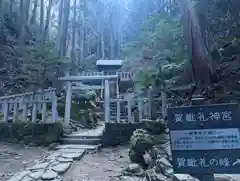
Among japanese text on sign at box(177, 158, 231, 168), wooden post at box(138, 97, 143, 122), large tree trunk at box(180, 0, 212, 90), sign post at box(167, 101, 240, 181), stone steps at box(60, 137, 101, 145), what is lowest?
stone steps at box(60, 137, 101, 145)

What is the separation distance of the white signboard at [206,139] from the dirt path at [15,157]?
12.1ft

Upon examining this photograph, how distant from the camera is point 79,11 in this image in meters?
22.0

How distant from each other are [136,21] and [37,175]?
21.2 metres

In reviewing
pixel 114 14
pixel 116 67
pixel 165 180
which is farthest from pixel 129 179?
pixel 114 14

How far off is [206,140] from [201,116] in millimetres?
234

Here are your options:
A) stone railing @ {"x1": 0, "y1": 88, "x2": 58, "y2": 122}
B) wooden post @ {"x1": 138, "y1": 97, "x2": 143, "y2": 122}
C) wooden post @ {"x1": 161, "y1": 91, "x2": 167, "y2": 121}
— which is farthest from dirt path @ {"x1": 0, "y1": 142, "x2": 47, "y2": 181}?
wooden post @ {"x1": 161, "y1": 91, "x2": 167, "y2": 121}

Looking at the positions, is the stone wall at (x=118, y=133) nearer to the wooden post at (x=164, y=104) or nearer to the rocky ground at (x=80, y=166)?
the rocky ground at (x=80, y=166)

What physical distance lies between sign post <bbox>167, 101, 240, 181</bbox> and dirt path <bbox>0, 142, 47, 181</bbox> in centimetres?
371

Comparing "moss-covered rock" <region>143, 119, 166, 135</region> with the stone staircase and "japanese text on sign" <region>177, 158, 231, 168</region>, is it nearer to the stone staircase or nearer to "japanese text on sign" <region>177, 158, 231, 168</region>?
the stone staircase

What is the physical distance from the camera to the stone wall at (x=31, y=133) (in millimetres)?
7113

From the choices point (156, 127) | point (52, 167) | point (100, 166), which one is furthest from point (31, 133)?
point (156, 127)

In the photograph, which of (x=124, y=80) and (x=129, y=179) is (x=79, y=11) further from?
(x=129, y=179)

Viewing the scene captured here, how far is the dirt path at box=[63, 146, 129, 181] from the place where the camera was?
4500 mm

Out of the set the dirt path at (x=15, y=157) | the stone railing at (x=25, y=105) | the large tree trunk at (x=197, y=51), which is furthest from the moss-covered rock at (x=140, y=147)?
the stone railing at (x=25, y=105)
